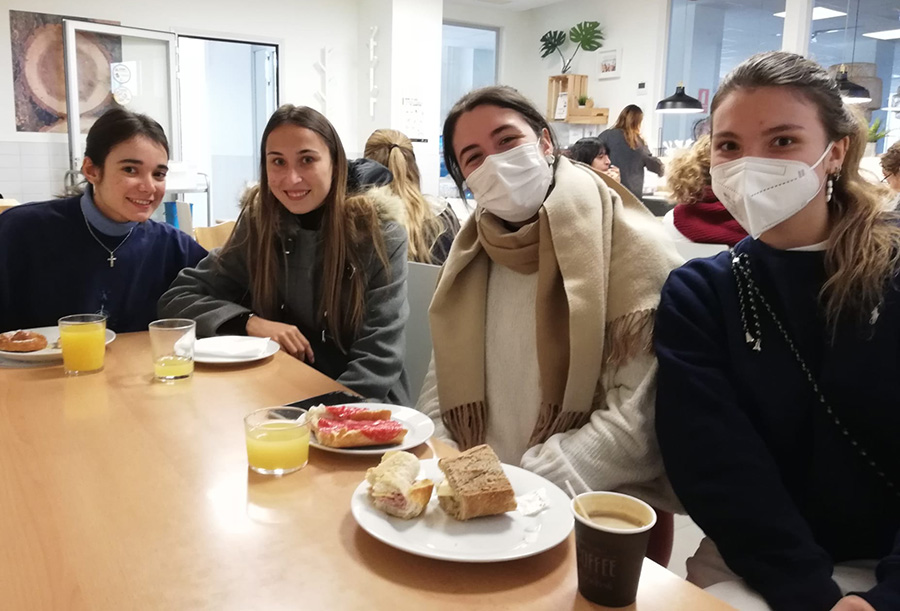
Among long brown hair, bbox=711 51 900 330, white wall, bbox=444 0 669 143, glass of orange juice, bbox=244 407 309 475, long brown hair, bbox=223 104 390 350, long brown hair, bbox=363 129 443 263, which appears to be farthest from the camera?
white wall, bbox=444 0 669 143

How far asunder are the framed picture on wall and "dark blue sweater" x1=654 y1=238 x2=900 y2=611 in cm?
657

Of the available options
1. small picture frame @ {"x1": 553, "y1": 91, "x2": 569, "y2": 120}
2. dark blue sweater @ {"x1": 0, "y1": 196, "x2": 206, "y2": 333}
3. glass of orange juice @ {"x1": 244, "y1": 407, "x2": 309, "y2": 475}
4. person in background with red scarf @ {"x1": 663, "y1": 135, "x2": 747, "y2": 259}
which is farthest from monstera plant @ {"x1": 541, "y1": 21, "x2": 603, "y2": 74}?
glass of orange juice @ {"x1": 244, "y1": 407, "x2": 309, "y2": 475}

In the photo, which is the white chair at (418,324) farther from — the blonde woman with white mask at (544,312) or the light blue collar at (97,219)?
the light blue collar at (97,219)

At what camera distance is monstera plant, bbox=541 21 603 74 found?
739cm

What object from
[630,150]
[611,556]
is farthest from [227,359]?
[630,150]

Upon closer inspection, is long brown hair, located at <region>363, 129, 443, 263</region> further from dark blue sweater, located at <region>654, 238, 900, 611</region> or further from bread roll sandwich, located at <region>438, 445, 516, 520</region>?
bread roll sandwich, located at <region>438, 445, 516, 520</region>

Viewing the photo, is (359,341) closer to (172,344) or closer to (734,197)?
(172,344)

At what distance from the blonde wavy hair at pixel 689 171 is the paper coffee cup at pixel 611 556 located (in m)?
1.24

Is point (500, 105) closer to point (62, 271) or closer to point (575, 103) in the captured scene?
point (62, 271)

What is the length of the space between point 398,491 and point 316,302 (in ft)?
3.76

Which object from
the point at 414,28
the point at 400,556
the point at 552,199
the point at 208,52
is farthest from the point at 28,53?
the point at 400,556

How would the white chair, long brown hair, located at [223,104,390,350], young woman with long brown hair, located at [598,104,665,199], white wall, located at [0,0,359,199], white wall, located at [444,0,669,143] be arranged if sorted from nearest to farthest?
long brown hair, located at [223,104,390,350]
the white chair
white wall, located at [0,0,359,199]
young woman with long brown hair, located at [598,104,665,199]
white wall, located at [444,0,669,143]

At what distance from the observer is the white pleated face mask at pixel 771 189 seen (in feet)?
4.00

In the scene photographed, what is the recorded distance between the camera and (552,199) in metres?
1.39
